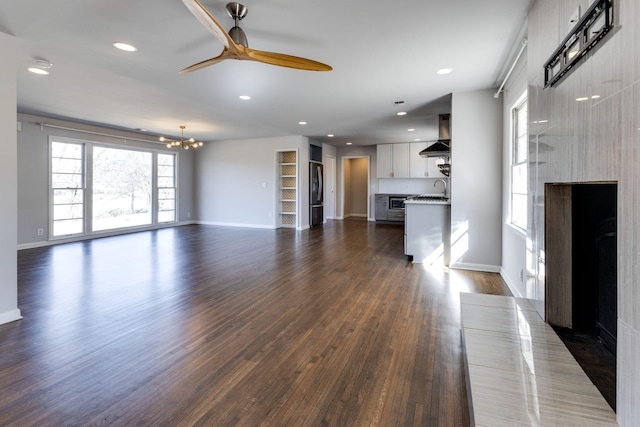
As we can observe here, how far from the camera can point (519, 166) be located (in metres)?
3.58

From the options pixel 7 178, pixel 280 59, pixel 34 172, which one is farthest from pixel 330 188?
pixel 7 178

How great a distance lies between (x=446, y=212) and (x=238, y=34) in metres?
3.71

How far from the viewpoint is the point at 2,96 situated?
2723 millimetres

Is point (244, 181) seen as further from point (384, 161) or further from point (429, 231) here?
point (429, 231)

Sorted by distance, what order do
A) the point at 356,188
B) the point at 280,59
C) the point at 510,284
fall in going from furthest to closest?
the point at 356,188 → the point at 510,284 → the point at 280,59

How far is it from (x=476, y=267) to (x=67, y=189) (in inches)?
307

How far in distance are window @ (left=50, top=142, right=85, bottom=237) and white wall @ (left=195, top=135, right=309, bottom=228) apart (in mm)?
3223

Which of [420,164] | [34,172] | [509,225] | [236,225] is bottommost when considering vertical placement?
[236,225]

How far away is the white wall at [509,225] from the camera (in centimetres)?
317

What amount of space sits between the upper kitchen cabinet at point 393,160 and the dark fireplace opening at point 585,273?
7.61 metres

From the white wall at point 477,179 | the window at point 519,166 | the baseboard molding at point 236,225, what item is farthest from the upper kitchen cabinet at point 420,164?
the window at point 519,166

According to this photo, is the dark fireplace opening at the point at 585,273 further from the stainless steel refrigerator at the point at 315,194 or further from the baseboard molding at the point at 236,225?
the baseboard molding at the point at 236,225

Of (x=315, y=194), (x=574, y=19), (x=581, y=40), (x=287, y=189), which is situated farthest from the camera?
(x=315, y=194)

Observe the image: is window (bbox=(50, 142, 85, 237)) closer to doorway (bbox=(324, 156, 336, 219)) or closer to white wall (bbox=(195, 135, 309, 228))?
white wall (bbox=(195, 135, 309, 228))
